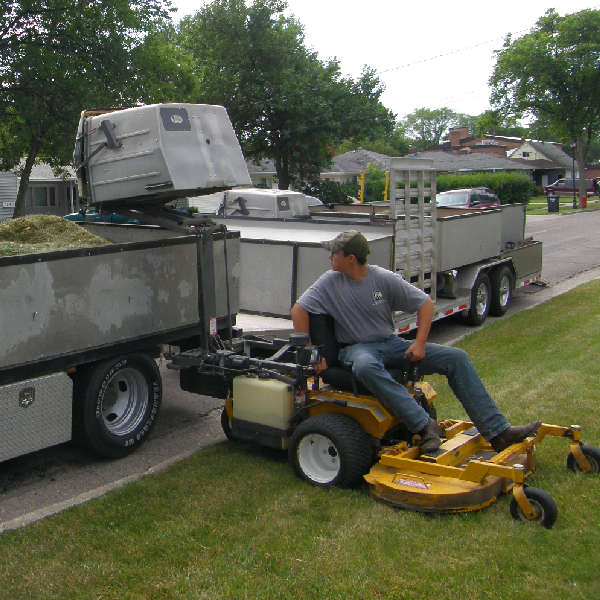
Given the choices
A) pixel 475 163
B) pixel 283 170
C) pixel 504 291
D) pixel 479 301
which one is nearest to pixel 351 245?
pixel 479 301

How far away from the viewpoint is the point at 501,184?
48.9 metres

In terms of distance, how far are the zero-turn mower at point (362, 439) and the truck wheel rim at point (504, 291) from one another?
700 centimetres

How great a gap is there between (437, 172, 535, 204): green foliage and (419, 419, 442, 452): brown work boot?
4470cm

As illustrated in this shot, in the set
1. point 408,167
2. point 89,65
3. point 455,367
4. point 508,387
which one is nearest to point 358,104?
point 89,65

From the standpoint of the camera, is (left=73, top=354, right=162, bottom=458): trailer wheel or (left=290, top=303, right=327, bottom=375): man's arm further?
(left=73, top=354, right=162, bottom=458): trailer wheel

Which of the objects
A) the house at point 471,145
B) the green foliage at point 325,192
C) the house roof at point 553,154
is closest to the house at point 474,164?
the house at point 471,145

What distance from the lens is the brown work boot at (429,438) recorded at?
17.1ft

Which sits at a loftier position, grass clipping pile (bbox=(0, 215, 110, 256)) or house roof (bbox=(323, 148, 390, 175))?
house roof (bbox=(323, 148, 390, 175))

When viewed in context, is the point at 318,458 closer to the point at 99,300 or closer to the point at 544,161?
the point at 99,300

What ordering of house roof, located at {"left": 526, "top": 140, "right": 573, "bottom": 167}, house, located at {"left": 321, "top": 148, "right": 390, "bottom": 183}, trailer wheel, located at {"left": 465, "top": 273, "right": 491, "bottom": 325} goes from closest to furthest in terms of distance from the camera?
1. trailer wheel, located at {"left": 465, "top": 273, "right": 491, "bottom": 325}
2. house, located at {"left": 321, "top": 148, "right": 390, "bottom": 183}
3. house roof, located at {"left": 526, "top": 140, "right": 573, "bottom": 167}

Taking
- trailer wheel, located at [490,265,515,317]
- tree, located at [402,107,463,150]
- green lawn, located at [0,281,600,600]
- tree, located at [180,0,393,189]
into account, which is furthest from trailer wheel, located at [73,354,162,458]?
tree, located at [402,107,463,150]

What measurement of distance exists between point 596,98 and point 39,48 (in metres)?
37.9

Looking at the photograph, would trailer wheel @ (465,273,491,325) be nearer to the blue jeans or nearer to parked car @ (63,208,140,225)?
parked car @ (63,208,140,225)

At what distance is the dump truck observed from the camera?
18.3ft
